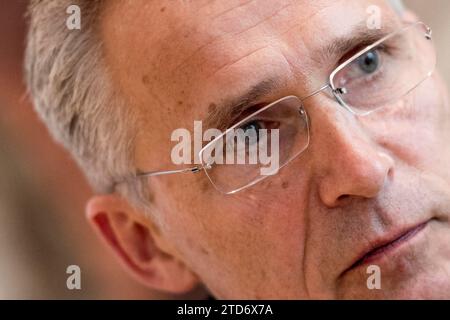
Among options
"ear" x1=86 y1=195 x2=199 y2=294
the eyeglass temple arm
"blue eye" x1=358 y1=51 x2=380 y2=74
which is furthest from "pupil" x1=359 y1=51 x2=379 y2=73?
"ear" x1=86 y1=195 x2=199 y2=294

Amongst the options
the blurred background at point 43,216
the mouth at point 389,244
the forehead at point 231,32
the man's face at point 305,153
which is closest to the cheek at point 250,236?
the man's face at point 305,153

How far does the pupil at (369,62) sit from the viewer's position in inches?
45.9

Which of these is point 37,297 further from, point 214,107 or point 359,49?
point 359,49

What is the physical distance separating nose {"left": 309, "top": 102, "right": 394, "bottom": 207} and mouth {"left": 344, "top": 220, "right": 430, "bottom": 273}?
0.09 meters

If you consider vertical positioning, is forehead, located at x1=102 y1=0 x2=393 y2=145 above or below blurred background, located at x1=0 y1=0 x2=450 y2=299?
above

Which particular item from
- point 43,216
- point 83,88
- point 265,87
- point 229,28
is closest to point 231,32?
point 229,28

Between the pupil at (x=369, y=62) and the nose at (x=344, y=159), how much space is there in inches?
4.8

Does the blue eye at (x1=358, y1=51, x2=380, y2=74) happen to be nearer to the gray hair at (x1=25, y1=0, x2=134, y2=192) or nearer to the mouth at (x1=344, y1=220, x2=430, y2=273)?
the mouth at (x1=344, y1=220, x2=430, y2=273)

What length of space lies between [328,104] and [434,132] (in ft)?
0.79

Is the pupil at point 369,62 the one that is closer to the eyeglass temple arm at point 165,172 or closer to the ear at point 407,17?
the ear at point 407,17

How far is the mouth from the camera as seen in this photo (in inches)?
42.4

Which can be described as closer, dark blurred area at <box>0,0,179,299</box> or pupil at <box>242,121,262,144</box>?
pupil at <box>242,121,262,144</box>

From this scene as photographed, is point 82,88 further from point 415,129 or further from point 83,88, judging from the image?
point 415,129

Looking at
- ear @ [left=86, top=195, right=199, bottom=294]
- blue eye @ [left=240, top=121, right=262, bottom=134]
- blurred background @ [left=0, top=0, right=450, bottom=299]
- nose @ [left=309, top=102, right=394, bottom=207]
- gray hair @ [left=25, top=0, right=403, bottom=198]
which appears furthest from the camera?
blurred background @ [left=0, top=0, right=450, bottom=299]
